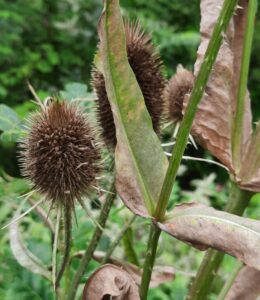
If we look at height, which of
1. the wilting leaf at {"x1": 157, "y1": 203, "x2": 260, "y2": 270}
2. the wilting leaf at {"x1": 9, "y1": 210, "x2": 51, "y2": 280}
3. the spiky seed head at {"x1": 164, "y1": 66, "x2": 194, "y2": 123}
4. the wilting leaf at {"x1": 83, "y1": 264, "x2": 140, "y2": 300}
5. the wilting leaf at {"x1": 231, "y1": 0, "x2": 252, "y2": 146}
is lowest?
the wilting leaf at {"x1": 9, "y1": 210, "x2": 51, "y2": 280}

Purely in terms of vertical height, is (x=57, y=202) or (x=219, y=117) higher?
(x=219, y=117)

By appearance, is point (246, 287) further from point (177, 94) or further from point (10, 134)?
point (10, 134)

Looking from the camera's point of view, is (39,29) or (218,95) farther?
(39,29)

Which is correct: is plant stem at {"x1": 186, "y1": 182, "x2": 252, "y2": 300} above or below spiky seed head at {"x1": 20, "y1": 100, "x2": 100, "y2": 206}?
below

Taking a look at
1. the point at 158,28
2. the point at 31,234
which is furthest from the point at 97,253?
the point at 158,28

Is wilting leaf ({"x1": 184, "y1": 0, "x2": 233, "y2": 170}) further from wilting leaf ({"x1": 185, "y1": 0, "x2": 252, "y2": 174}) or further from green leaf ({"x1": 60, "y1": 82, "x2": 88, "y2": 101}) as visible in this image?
green leaf ({"x1": 60, "y1": 82, "x2": 88, "y2": 101})

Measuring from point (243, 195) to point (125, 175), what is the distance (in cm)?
24

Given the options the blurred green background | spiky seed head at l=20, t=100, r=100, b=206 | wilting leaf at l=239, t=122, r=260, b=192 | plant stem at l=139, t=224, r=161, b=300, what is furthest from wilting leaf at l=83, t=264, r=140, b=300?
the blurred green background

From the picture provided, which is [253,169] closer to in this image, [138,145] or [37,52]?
[138,145]

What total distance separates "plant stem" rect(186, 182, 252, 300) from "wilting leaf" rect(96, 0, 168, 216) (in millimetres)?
178

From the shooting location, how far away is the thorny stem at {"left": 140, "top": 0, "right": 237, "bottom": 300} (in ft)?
2.39

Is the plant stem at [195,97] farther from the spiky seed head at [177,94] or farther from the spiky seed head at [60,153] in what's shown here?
the spiky seed head at [177,94]

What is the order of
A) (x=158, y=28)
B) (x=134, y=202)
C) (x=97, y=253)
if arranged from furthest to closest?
1. (x=158, y=28)
2. (x=97, y=253)
3. (x=134, y=202)

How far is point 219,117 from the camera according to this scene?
1.03 meters
